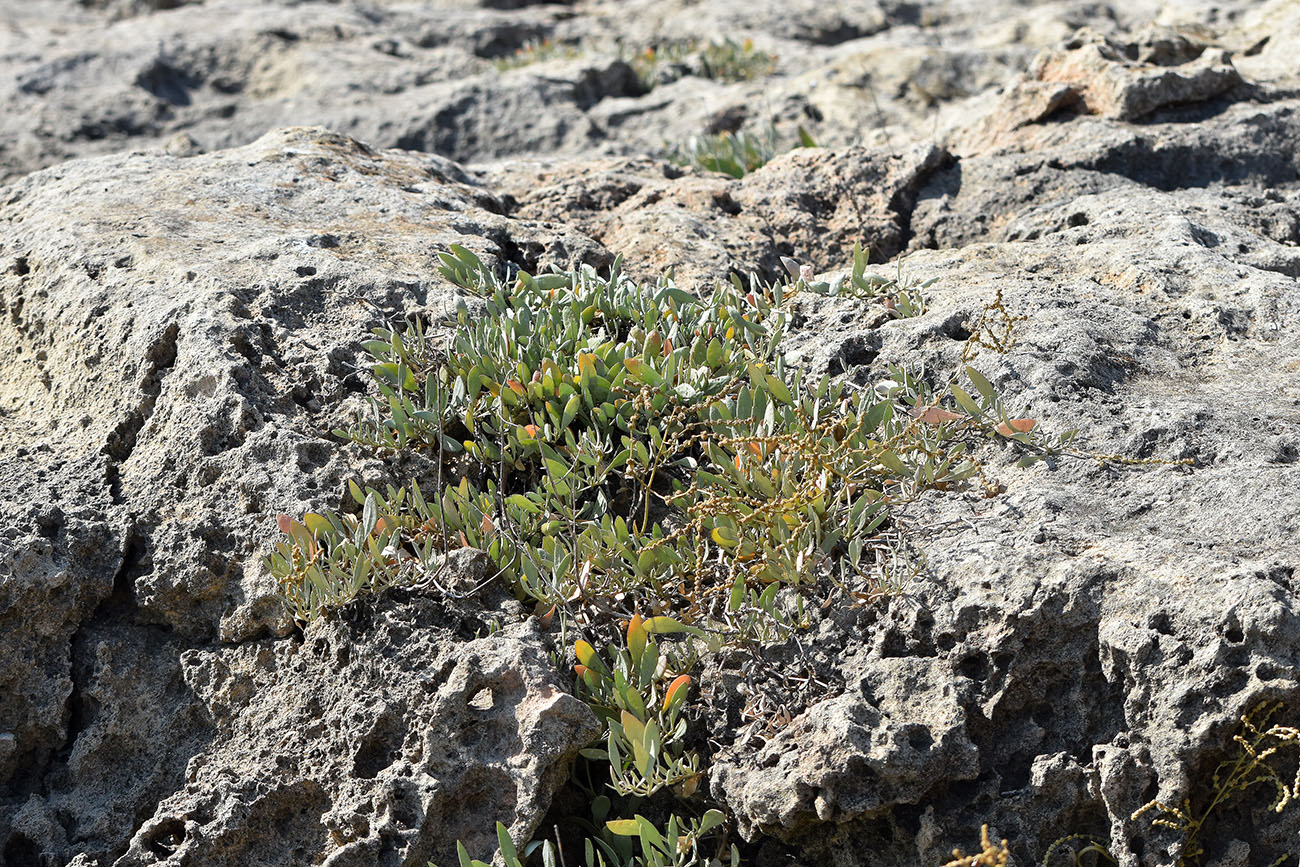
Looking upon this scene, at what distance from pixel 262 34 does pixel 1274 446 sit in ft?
25.1

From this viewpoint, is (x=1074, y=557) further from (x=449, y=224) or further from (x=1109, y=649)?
(x=449, y=224)

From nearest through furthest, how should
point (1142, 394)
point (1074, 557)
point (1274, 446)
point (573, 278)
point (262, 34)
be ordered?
point (1074, 557) → point (1274, 446) → point (1142, 394) → point (573, 278) → point (262, 34)

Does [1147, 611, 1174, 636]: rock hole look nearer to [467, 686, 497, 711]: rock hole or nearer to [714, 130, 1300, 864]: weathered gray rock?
[714, 130, 1300, 864]: weathered gray rock


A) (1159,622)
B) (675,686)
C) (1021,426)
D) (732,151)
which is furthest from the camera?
(732,151)

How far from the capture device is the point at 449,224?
424 cm

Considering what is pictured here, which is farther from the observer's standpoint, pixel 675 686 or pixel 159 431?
pixel 159 431

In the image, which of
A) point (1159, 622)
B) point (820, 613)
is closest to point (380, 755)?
point (820, 613)

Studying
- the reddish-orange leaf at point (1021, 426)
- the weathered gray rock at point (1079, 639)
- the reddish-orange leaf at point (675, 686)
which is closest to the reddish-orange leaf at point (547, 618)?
the reddish-orange leaf at point (675, 686)

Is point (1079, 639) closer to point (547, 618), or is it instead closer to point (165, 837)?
point (547, 618)

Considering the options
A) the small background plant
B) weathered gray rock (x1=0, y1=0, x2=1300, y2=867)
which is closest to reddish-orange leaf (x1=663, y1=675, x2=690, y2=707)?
weathered gray rock (x1=0, y1=0, x2=1300, y2=867)

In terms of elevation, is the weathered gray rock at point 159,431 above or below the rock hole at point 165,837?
above

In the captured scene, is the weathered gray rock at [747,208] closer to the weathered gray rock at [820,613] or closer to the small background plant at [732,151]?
the weathered gray rock at [820,613]

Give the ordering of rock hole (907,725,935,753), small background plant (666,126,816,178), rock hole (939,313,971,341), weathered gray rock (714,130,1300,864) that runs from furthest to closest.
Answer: small background plant (666,126,816,178), rock hole (939,313,971,341), rock hole (907,725,935,753), weathered gray rock (714,130,1300,864)

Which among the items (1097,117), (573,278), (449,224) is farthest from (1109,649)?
(1097,117)
